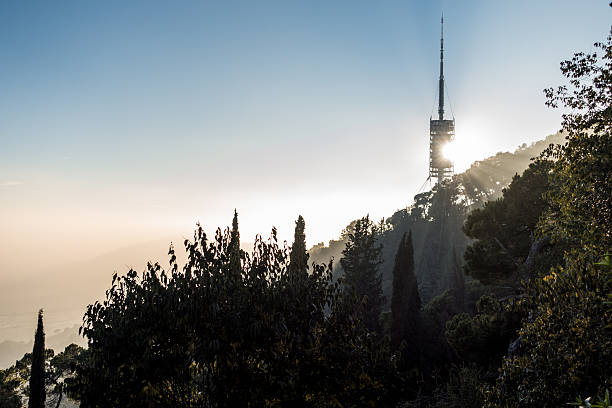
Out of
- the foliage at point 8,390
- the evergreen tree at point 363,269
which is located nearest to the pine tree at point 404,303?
the evergreen tree at point 363,269

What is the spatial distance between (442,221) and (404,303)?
46.2 meters

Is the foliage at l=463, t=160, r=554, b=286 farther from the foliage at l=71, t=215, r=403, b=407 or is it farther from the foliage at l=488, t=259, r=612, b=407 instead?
the foliage at l=71, t=215, r=403, b=407

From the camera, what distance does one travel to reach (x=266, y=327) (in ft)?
25.6

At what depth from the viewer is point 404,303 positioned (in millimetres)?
34875

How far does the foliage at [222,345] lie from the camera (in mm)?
7590

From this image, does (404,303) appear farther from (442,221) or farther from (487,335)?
(442,221)

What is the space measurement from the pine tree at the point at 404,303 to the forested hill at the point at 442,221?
866 centimetres

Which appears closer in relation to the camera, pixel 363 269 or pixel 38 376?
pixel 38 376

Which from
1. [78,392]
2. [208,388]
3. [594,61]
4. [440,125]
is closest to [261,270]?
[208,388]

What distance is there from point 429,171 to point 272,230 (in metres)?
83.8

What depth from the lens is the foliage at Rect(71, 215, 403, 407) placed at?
759cm

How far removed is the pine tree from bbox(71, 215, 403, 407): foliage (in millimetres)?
26697

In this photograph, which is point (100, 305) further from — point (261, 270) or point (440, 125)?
point (440, 125)

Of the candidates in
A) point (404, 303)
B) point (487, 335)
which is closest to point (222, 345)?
point (487, 335)
